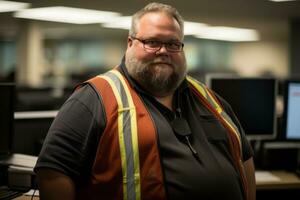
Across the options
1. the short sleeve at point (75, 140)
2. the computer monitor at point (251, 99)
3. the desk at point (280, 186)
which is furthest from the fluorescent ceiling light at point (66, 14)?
the short sleeve at point (75, 140)

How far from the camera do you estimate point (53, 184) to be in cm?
150

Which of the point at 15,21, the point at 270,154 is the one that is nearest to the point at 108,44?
the point at 15,21

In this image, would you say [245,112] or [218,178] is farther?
[245,112]

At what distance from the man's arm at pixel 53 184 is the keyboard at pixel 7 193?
0.42 m

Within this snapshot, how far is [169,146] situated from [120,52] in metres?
13.2

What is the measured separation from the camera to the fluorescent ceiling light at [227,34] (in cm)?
1150

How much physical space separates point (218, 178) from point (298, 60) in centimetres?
800

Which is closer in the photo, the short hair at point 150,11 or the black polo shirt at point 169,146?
the black polo shirt at point 169,146

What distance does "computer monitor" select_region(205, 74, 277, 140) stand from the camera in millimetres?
2631

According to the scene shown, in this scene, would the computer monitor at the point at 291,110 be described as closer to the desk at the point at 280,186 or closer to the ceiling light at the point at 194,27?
the desk at the point at 280,186

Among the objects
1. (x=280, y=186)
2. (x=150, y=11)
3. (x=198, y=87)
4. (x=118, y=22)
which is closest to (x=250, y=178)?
(x=198, y=87)

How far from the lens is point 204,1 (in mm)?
7043

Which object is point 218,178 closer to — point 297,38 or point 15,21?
point 297,38

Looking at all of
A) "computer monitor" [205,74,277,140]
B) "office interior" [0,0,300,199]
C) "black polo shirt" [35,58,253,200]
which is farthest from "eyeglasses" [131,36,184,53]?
"computer monitor" [205,74,277,140]
